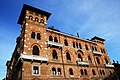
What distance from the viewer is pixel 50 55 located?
960 inches

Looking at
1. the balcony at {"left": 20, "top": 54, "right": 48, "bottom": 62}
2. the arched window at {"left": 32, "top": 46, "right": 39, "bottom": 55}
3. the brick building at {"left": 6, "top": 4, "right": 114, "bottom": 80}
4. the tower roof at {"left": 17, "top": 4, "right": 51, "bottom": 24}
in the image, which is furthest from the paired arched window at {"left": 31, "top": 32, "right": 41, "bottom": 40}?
the tower roof at {"left": 17, "top": 4, "right": 51, "bottom": 24}

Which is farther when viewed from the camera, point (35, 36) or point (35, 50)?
point (35, 36)

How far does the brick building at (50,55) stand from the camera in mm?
21391

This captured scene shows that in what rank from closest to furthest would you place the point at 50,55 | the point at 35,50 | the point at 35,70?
the point at 35,70
the point at 35,50
the point at 50,55

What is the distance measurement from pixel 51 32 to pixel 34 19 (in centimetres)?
463

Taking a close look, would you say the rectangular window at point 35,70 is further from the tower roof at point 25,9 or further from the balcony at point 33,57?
the tower roof at point 25,9

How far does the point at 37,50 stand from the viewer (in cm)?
2328

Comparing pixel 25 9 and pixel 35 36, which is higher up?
pixel 25 9

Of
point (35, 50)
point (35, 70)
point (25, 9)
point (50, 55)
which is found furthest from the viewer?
point (25, 9)

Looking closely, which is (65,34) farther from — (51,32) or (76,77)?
(76,77)

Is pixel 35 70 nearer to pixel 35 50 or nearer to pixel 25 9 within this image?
pixel 35 50

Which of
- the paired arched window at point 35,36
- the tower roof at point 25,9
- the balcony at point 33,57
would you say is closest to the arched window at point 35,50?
the balcony at point 33,57

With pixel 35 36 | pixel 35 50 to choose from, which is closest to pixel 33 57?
pixel 35 50

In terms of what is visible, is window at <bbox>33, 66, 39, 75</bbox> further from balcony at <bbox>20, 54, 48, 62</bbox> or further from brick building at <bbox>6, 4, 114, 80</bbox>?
balcony at <bbox>20, 54, 48, 62</bbox>
